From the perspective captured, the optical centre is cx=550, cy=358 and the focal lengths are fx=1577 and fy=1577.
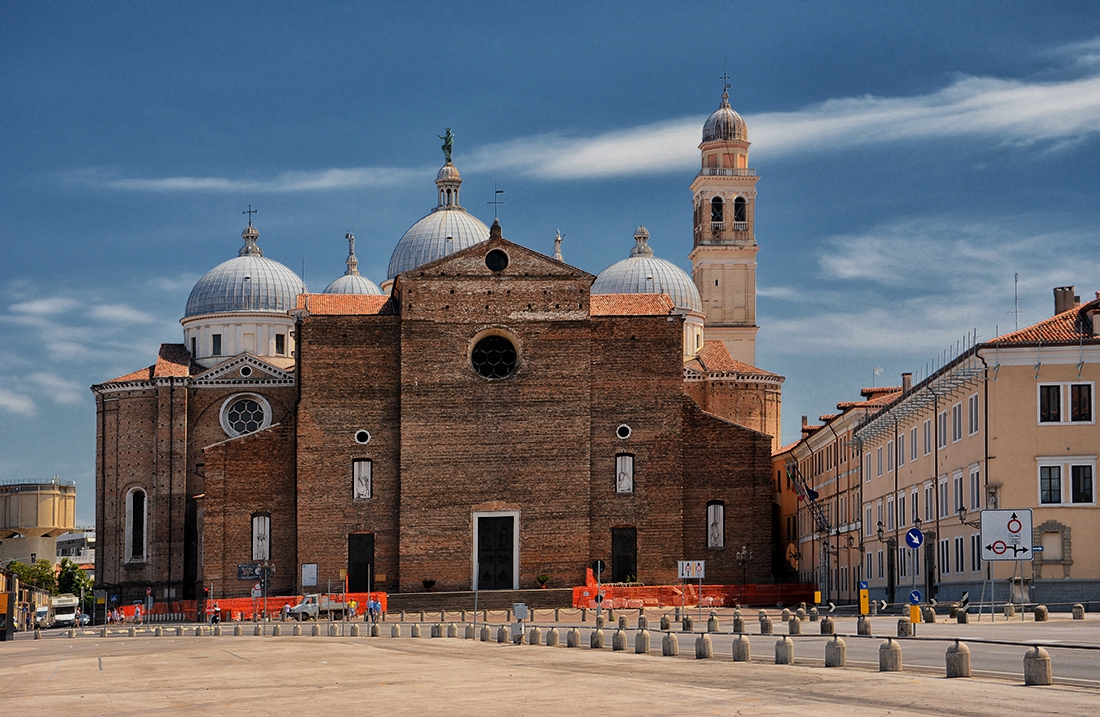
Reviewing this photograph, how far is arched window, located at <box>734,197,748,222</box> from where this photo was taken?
10056 centimetres

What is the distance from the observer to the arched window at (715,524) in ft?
247

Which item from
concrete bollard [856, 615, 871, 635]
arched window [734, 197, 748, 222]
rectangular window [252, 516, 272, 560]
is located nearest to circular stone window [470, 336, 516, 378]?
rectangular window [252, 516, 272, 560]

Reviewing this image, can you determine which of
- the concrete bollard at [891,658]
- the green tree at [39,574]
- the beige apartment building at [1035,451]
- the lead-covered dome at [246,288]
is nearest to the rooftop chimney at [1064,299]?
the beige apartment building at [1035,451]

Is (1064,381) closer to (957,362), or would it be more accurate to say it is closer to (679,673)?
(957,362)

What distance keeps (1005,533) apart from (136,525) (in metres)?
64.8

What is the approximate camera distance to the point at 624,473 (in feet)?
245

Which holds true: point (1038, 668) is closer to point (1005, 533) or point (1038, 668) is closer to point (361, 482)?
point (1005, 533)

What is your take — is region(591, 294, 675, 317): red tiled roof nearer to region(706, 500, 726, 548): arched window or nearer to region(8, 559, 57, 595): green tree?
region(706, 500, 726, 548): arched window

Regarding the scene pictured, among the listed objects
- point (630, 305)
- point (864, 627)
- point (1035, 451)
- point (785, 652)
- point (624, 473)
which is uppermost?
point (630, 305)

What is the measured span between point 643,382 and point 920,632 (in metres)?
41.1

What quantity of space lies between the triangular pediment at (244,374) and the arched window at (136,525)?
7.07m

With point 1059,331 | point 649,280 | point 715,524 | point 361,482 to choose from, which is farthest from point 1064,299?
point 649,280

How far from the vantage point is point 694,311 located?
98.0 meters

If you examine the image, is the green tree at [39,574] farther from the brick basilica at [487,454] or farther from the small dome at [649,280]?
the brick basilica at [487,454]
